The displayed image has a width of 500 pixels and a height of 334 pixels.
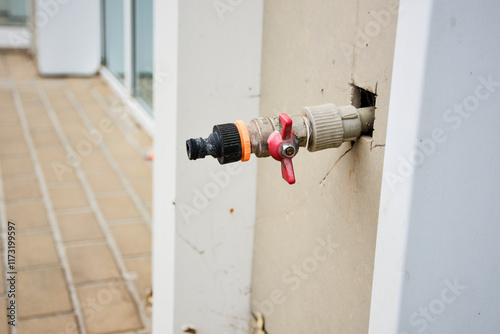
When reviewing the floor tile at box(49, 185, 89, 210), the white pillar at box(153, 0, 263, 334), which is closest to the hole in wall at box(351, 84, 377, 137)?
the white pillar at box(153, 0, 263, 334)

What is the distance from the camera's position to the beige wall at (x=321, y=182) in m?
1.27

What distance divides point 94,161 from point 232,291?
2.70 metres

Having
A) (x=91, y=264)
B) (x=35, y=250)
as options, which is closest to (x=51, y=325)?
(x=91, y=264)

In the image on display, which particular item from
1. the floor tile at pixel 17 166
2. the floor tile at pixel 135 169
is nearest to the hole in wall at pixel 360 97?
the floor tile at pixel 135 169

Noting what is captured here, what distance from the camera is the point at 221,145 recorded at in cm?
119

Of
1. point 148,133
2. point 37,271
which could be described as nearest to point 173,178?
point 37,271
